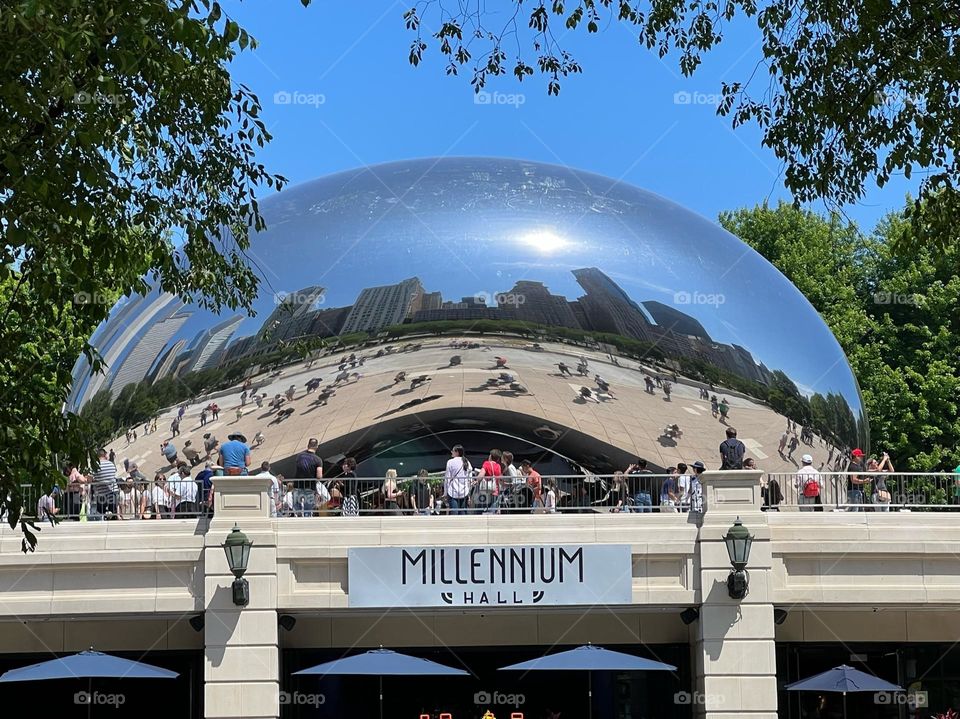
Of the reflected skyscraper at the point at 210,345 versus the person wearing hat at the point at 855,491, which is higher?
the reflected skyscraper at the point at 210,345

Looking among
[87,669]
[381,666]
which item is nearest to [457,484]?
[381,666]

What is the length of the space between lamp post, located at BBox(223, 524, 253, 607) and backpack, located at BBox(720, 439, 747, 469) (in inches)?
309

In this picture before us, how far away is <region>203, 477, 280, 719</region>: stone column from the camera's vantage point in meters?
18.6

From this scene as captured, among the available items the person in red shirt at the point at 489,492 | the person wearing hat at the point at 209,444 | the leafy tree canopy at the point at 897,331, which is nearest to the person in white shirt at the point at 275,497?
the person wearing hat at the point at 209,444

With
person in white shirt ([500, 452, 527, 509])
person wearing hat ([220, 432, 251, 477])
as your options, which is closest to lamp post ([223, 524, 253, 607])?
person wearing hat ([220, 432, 251, 477])

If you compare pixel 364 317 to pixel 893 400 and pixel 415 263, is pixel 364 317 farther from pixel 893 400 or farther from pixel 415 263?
pixel 893 400

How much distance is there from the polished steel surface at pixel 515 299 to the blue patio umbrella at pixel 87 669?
18.3 feet

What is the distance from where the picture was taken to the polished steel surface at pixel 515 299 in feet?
77.8

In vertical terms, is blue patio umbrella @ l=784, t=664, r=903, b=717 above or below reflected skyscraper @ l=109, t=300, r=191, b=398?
below

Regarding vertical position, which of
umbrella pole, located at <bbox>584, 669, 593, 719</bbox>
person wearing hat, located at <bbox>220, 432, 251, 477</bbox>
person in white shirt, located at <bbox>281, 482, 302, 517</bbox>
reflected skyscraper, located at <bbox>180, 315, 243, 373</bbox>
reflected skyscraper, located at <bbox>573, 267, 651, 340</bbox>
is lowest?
umbrella pole, located at <bbox>584, 669, 593, 719</bbox>

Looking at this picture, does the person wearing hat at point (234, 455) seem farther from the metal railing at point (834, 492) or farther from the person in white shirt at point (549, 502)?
the metal railing at point (834, 492)

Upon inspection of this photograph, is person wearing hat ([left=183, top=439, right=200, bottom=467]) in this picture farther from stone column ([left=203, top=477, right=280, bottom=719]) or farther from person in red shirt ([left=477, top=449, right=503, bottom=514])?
person in red shirt ([left=477, top=449, right=503, bottom=514])

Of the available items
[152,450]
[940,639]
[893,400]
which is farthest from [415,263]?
[893,400]

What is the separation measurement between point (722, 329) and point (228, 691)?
11321 mm
